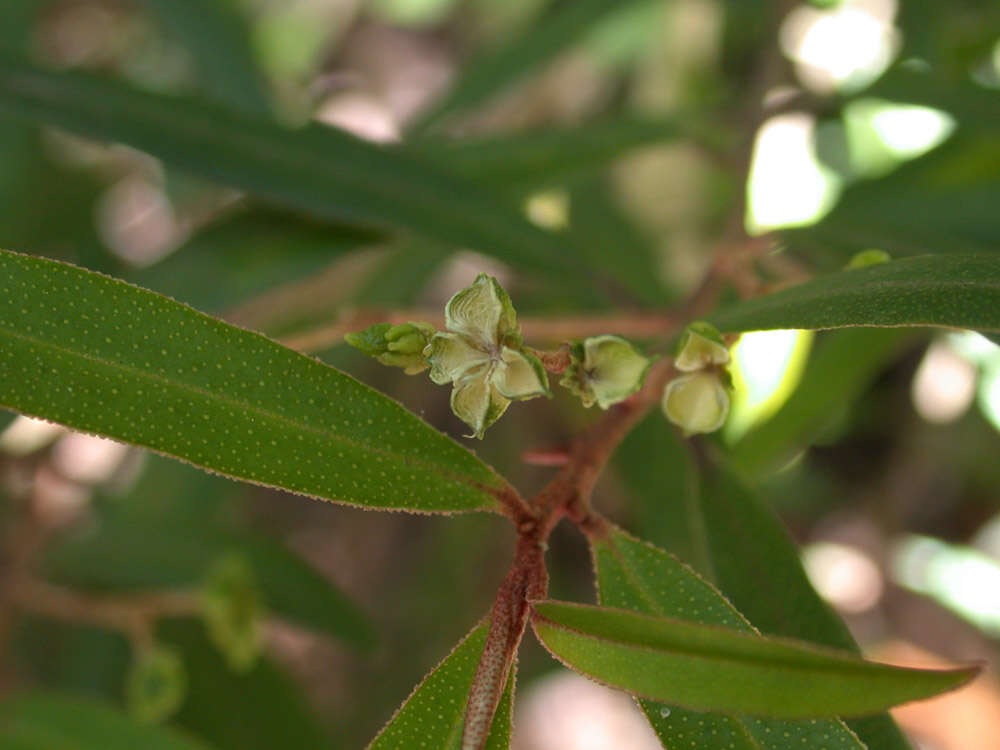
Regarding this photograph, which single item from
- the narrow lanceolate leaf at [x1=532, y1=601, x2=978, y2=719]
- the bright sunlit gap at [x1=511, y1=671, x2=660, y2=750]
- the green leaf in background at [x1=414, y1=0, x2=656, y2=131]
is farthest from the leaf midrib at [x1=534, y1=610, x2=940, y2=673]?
the bright sunlit gap at [x1=511, y1=671, x2=660, y2=750]

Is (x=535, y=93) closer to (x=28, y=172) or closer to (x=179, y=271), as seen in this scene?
(x=28, y=172)

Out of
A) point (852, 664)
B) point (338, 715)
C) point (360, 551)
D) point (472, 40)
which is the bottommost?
point (852, 664)

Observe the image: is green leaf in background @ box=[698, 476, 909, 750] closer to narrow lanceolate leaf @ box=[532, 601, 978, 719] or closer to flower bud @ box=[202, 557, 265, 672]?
narrow lanceolate leaf @ box=[532, 601, 978, 719]

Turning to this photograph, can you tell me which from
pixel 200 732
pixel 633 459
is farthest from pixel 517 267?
pixel 200 732

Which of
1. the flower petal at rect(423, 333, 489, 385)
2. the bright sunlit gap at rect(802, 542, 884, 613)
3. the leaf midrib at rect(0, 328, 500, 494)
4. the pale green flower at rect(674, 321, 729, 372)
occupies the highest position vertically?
the bright sunlit gap at rect(802, 542, 884, 613)

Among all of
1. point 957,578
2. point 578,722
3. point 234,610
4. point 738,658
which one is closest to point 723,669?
point 738,658

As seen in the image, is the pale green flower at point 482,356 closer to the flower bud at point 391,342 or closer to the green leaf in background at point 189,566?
the flower bud at point 391,342
